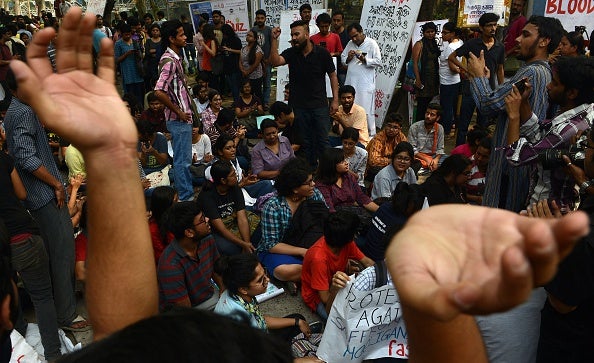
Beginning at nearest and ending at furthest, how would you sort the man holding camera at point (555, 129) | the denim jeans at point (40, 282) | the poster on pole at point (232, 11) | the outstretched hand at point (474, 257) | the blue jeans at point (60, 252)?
the outstretched hand at point (474, 257) → the man holding camera at point (555, 129) → the denim jeans at point (40, 282) → the blue jeans at point (60, 252) → the poster on pole at point (232, 11)

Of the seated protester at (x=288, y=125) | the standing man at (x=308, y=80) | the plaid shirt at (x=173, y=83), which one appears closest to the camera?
the plaid shirt at (x=173, y=83)

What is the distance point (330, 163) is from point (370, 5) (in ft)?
14.5

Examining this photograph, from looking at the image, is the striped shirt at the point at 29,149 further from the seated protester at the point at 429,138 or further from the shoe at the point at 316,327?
the seated protester at the point at 429,138

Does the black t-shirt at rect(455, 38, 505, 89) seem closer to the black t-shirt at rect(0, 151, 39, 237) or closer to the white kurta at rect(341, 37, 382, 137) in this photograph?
the white kurta at rect(341, 37, 382, 137)

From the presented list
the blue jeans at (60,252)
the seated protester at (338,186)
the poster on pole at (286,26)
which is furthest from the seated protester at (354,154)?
the poster on pole at (286,26)

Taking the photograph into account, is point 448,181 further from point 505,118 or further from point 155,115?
point 155,115

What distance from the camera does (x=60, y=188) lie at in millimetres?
2947

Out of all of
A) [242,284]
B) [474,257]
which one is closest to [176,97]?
[242,284]

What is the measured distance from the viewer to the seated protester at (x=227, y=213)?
412 cm

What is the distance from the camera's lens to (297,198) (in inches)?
157

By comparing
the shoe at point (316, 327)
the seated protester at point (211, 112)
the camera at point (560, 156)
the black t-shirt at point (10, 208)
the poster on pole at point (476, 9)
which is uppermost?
the poster on pole at point (476, 9)

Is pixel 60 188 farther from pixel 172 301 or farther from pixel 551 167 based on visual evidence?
pixel 551 167

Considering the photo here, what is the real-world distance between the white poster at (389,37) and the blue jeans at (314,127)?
1875mm

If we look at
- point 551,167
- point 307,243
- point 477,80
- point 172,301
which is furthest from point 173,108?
point 551,167
